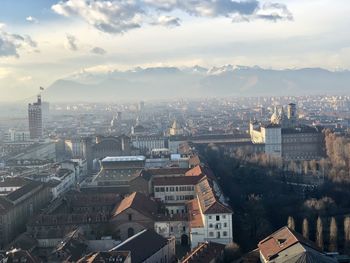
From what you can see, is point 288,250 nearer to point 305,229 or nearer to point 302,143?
point 305,229

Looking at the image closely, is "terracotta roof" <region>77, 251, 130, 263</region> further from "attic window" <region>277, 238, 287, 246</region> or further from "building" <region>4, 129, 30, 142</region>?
"building" <region>4, 129, 30, 142</region>

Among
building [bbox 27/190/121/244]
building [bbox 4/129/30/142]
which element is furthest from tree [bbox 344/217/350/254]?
building [bbox 4/129/30/142]

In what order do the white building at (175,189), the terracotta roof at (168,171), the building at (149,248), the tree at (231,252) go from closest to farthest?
the building at (149,248), the tree at (231,252), the white building at (175,189), the terracotta roof at (168,171)

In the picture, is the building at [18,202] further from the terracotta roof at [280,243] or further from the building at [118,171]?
the terracotta roof at [280,243]

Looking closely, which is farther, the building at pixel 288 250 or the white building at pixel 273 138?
the white building at pixel 273 138

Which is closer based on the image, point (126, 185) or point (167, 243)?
point (167, 243)

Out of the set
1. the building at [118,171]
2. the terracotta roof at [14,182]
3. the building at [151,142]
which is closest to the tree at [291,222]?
the building at [118,171]

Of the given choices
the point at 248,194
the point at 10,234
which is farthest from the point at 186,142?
the point at 10,234

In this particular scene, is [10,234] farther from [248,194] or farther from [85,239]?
[248,194]
